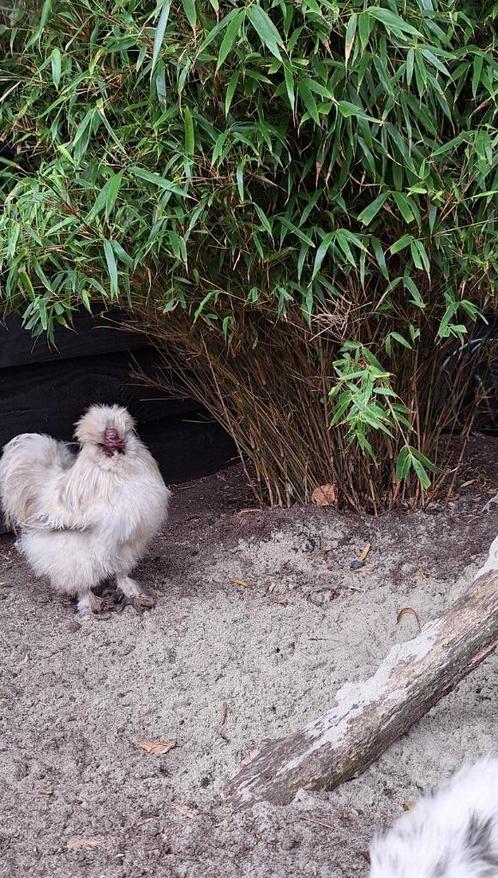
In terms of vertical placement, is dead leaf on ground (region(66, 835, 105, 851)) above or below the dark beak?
below

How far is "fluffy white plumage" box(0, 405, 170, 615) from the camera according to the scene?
138 inches

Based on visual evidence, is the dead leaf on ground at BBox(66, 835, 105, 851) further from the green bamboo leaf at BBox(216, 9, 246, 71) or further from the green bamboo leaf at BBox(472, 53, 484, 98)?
the green bamboo leaf at BBox(472, 53, 484, 98)

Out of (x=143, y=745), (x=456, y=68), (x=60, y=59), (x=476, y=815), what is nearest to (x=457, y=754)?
(x=476, y=815)

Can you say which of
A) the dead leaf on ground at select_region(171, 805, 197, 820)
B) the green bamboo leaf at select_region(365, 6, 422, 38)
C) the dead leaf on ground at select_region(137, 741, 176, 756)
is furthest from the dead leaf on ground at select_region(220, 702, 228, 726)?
the green bamboo leaf at select_region(365, 6, 422, 38)

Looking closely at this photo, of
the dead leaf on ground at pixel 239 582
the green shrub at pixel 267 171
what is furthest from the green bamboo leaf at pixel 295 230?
the dead leaf on ground at pixel 239 582

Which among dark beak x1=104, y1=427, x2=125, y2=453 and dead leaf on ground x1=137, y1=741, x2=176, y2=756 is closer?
dead leaf on ground x1=137, y1=741, x2=176, y2=756

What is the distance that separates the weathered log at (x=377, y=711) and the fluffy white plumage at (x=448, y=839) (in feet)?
1.27

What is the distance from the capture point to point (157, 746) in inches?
108

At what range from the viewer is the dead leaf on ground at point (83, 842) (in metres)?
2.31

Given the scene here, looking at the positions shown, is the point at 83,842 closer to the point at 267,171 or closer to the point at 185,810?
the point at 185,810

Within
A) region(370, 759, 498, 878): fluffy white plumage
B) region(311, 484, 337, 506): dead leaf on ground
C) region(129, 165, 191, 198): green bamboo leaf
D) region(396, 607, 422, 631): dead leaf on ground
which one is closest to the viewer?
region(370, 759, 498, 878): fluffy white plumage

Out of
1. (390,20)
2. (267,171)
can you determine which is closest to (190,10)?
(390,20)

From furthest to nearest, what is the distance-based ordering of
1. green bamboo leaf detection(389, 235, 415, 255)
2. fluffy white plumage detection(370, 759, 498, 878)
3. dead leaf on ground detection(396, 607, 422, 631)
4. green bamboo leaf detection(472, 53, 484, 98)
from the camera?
dead leaf on ground detection(396, 607, 422, 631), green bamboo leaf detection(389, 235, 415, 255), green bamboo leaf detection(472, 53, 484, 98), fluffy white plumage detection(370, 759, 498, 878)

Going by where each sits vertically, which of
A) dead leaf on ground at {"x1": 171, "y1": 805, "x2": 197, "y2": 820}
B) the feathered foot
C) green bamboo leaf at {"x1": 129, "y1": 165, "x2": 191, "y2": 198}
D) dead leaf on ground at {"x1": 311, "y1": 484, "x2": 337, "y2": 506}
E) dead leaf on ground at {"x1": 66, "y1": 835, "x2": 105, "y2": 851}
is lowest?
dead leaf on ground at {"x1": 311, "y1": 484, "x2": 337, "y2": 506}
